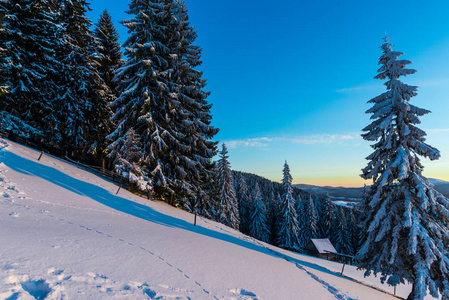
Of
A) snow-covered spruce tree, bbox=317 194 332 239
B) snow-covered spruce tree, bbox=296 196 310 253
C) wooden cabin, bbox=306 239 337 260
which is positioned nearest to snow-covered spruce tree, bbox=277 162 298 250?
wooden cabin, bbox=306 239 337 260

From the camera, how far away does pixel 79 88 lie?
20.7 metres

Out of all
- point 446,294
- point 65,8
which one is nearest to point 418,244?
point 446,294

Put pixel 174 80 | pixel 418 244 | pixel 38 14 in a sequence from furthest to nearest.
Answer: pixel 174 80
pixel 38 14
pixel 418 244

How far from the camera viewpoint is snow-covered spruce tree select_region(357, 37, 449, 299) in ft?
32.6

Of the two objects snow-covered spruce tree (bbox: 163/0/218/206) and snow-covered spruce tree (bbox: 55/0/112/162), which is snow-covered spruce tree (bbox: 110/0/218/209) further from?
snow-covered spruce tree (bbox: 55/0/112/162)

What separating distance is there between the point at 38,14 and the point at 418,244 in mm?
30689

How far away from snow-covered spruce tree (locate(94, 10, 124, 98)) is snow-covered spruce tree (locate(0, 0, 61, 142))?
5.79 m

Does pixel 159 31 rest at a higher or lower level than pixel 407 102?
higher

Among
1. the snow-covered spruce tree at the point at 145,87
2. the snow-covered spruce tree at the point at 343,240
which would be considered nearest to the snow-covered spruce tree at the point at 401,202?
the snow-covered spruce tree at the point at 145,87

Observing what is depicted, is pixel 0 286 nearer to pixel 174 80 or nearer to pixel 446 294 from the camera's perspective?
pixel 446 294

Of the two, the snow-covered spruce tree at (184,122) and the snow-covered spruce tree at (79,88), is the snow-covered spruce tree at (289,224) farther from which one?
the snow-covered spruce tree at (79,88)

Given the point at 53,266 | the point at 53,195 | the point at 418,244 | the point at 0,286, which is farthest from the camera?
the point at 418,244

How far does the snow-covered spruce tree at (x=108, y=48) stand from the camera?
25078 millimetres

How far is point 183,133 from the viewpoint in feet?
64.4
